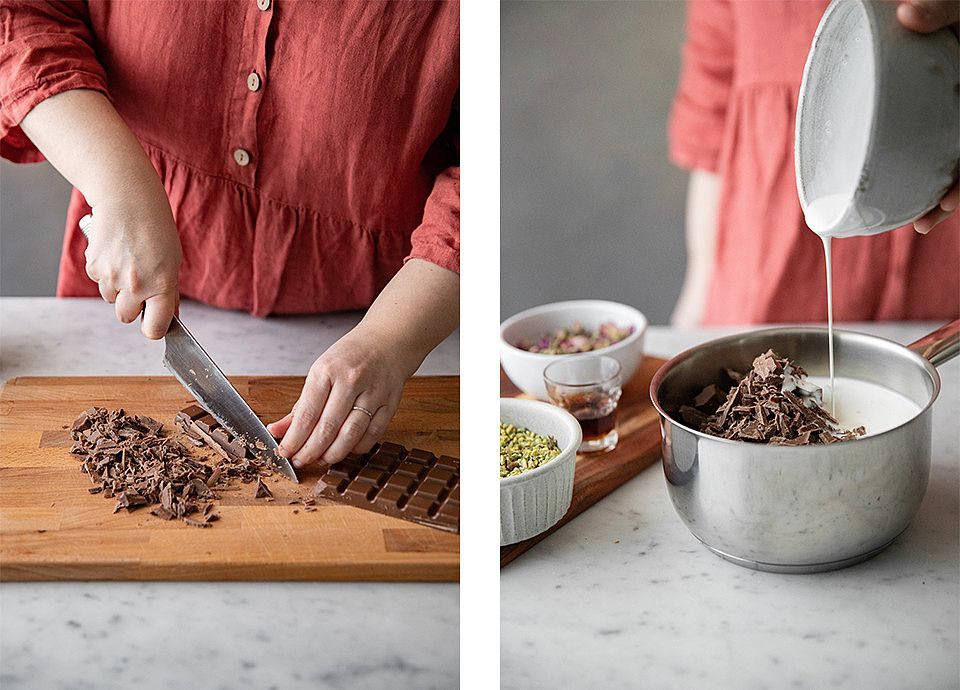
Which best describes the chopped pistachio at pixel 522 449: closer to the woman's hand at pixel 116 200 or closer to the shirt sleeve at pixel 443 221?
the shirt sleeve at pixel 443 221

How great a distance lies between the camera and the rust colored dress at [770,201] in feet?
3.94

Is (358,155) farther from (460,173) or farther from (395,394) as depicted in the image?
(395,394)

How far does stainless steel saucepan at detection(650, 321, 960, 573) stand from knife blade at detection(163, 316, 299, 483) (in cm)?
32

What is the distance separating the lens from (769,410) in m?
0.76

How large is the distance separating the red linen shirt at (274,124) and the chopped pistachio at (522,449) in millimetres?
177

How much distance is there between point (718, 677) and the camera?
2.28 ft

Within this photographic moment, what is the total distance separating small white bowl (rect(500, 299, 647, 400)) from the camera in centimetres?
101

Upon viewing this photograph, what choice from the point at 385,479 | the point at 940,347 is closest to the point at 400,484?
the point at 385,479

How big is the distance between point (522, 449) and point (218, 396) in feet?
0.87

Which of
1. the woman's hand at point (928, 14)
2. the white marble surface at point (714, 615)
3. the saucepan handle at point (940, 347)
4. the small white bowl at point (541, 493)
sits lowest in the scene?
the white marble surface at point (714, 615)

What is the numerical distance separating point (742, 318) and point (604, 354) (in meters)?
0.41

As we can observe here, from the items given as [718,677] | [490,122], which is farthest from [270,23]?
[718,677]

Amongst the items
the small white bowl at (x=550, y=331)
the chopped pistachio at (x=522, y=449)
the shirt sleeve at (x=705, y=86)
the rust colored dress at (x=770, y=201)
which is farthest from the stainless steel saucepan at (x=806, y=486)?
the shirt sleeve at (x=705, y=86)

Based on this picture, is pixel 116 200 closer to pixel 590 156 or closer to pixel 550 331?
A: pixel 550 331
